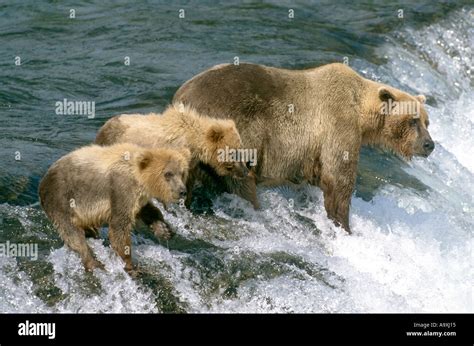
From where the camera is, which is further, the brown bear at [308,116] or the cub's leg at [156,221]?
the brown bear at [308,116]

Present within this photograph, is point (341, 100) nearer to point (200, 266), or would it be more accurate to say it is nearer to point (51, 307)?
point (200, 266)

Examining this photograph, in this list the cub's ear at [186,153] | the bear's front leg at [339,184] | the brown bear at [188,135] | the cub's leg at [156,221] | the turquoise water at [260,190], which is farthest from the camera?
the bear's front leg at [339,184]

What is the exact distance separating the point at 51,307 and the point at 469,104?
13261 mm

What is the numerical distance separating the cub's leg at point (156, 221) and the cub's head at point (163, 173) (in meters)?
0.25

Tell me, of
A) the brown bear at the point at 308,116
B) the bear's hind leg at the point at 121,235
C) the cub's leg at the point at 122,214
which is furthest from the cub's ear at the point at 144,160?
the brown bear at the point at 308,116

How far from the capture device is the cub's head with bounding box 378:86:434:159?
13602 millimetres

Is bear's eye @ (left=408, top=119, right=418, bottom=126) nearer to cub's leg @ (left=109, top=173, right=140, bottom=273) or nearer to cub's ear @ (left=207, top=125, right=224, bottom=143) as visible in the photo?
cub's ear @ (left=207, top=125, right=224, bottom=143)

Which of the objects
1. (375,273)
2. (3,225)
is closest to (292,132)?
(375,273)

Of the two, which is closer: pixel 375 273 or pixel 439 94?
pixel 375 273

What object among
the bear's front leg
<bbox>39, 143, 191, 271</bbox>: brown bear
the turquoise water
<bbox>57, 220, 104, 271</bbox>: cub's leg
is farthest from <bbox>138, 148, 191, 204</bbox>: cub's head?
the bear's front leg

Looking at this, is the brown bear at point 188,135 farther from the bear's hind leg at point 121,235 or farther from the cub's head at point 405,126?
the cub's head at point 405,126

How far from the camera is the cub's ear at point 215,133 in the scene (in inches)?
469

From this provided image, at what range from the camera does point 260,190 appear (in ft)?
43.5

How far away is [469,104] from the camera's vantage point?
69.7ft
